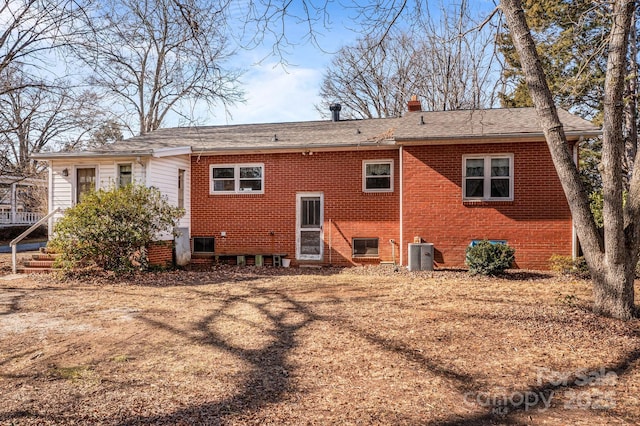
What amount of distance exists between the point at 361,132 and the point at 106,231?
7662mm

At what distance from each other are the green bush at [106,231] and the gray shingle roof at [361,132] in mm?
1949

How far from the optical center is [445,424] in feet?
9.93

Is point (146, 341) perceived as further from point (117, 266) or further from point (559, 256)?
point (559, 256)

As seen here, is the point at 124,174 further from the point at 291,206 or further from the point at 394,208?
the point at 394,208

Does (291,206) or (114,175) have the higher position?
(114,175)

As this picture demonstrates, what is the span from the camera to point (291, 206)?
12.9 metres

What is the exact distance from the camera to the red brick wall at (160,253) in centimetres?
1153

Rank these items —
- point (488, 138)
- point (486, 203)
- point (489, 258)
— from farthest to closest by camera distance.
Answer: point (486, 203), point (488, 138), point (489, 258)

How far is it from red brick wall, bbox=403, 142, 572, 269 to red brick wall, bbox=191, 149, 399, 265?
99cm

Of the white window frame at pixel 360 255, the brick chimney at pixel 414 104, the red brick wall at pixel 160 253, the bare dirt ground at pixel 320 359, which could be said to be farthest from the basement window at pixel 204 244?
the brick chimney at pixel 414 104

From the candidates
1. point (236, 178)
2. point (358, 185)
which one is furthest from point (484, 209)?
point (236, 178)

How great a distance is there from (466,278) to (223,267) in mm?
6607

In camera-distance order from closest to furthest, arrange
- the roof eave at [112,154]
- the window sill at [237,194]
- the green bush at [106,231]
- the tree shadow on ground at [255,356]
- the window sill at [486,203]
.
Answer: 1. the tree shadow on ground at [255,356]
2. the green bush at [106,231]
3. the window sill at [486,203]
4. the roof eave at [112,154]
5. the window sill at [237,194]

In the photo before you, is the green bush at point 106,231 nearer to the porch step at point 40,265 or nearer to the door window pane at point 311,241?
the porch step at point 40,265
